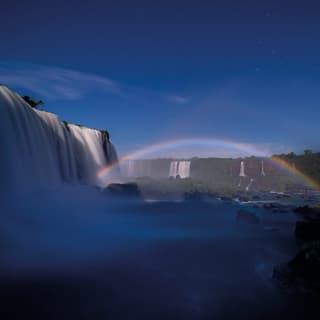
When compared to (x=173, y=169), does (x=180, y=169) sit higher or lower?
higher

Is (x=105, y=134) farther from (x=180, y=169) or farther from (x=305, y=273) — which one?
(x=180, y=169)

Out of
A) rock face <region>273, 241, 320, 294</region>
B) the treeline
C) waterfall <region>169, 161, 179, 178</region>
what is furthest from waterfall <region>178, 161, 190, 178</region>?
rock face <region>273, 241, 320, 294</region>

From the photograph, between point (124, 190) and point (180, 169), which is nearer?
point (124, 190)

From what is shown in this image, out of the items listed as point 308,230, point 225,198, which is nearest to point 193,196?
point 225,198

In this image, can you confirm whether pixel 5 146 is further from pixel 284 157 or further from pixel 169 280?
pixel 284 157

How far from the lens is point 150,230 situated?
59.6 ft

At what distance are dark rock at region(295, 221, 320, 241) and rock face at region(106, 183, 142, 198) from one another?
24.7 meters

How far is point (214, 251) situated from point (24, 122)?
1534cm

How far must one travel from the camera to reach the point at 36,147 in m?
19.3

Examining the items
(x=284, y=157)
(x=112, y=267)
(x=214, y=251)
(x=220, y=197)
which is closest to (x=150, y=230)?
(x=214, y=251)

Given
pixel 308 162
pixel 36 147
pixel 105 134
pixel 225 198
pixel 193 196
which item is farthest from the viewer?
pixel 308 162

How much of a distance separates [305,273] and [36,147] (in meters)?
18.8

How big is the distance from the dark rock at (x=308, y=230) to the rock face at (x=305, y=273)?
5.81 metres

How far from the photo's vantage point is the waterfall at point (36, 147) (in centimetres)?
1581
